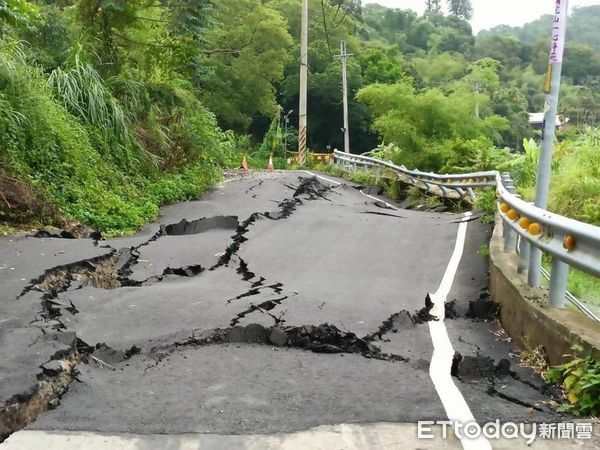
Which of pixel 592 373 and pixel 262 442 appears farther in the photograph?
pixel 592 373

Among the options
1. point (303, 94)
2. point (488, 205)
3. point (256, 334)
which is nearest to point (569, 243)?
point (256, 334)

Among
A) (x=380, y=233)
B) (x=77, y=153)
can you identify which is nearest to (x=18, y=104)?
(x=77, y=153)

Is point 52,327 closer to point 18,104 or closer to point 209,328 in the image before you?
point 209,328

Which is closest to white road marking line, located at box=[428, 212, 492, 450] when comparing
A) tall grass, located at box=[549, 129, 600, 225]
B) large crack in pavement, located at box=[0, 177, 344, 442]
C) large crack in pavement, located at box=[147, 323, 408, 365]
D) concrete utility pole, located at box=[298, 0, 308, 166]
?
large crack in pavement, located at box=[147, 323, 408, 365]

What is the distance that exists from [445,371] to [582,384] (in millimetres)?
1025

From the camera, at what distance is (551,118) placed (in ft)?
17.3

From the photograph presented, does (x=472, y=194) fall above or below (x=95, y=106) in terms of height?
below

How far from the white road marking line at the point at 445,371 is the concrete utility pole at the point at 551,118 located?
2.90 ft

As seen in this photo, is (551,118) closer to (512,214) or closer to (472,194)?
(512,214)

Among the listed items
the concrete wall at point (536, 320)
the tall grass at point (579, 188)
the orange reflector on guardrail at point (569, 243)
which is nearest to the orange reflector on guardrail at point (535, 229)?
the concrete wall at point (536, 320)

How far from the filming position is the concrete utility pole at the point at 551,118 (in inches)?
189

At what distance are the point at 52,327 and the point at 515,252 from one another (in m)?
4.74

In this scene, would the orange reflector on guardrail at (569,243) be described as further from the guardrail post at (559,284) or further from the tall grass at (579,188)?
the tall grass at (579,188)

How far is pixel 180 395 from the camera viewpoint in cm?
398
